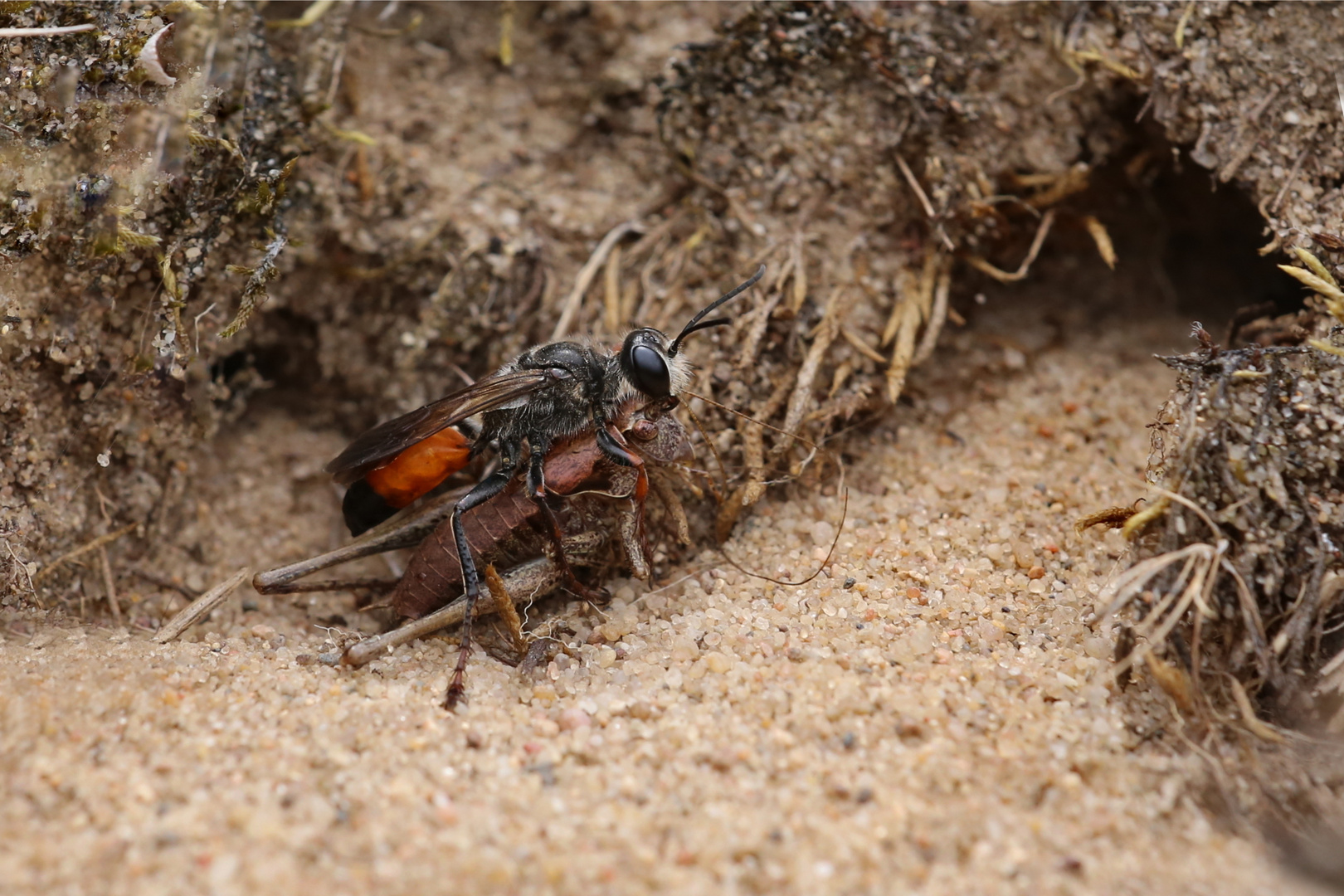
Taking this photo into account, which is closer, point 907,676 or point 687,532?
point 907,676

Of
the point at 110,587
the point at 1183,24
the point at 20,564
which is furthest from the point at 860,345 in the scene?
the point at 20,564

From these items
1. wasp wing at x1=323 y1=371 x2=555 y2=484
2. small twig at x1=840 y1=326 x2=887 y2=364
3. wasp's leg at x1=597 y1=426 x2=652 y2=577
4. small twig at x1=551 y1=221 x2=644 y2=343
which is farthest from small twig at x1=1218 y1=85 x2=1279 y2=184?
wasp wing at x1=323 y1=371 x2=555 y2=484

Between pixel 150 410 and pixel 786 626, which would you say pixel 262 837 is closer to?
pixel 786 626

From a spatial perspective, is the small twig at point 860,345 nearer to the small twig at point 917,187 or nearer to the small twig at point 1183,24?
the small twig at point 917,187

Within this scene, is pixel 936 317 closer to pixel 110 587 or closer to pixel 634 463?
pixel 634 463

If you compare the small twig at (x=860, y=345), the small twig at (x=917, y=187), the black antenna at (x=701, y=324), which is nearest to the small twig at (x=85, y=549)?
the black antenna at (x=701, y=324)

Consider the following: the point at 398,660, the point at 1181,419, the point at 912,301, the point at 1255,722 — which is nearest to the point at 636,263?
the point at 912,301
